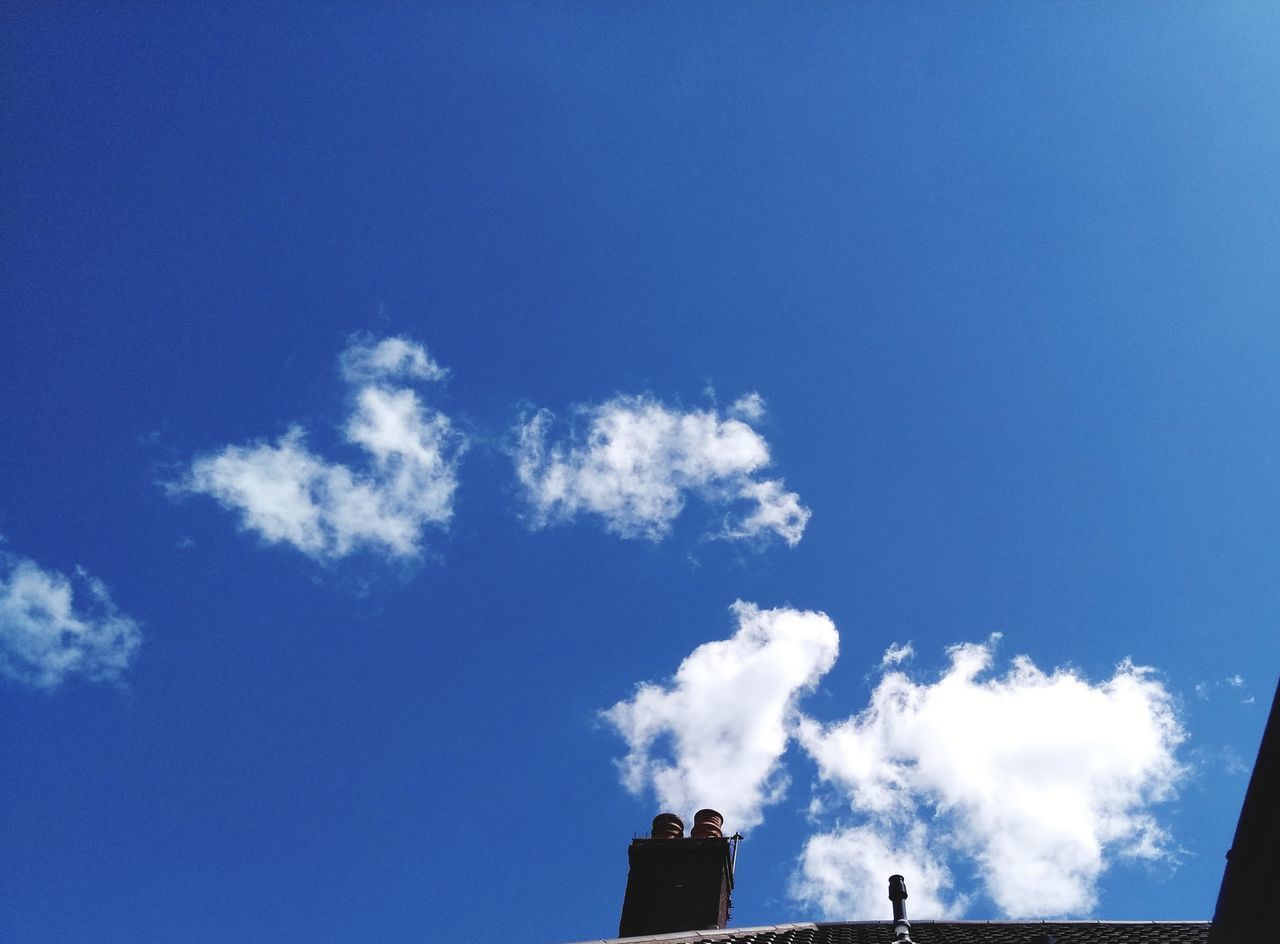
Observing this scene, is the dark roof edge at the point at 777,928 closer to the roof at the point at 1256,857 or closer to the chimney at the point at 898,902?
the chimney at the point at 898,902

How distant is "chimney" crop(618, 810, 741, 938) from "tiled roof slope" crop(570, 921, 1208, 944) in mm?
2198

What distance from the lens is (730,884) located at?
16109 millimetres

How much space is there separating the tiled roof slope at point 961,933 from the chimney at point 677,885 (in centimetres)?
220

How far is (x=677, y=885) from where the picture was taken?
1534 centimetres

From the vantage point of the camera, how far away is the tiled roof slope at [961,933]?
10.5 metres

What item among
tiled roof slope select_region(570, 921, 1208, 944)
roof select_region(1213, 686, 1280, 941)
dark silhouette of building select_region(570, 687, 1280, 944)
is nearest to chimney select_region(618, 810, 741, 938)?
dark silhouette of building select_region(570, 687, 1280, 944)

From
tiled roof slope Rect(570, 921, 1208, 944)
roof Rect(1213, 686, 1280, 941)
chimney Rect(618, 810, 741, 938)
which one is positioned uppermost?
chimney Rect(618, 810, 741, 938)

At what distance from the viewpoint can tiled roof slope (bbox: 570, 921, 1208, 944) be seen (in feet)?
34.6

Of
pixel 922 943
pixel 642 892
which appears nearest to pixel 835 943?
pixel 922 943

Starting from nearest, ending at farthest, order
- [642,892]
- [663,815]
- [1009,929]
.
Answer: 1. [1009,929]
2. [642,892]
3. [663,815]

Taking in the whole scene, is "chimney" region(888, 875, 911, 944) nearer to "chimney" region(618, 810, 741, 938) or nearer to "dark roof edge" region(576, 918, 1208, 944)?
"dark roof edge" region(576, 918, 1208, 944)

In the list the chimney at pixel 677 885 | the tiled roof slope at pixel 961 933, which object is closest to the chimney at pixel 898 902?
the tiled roof slope at pixel 961 933

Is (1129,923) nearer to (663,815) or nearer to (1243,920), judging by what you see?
(663,815)

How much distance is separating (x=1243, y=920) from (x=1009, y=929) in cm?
1315
